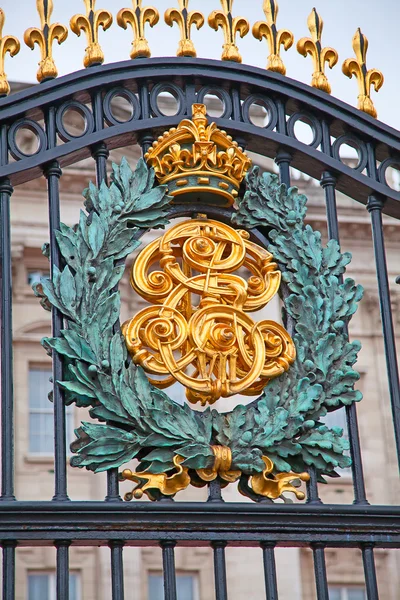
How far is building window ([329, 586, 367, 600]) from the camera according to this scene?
21.3 meters

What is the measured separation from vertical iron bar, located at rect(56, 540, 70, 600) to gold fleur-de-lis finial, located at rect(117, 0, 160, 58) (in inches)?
119

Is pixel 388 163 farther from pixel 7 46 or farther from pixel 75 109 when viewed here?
pixel 7 46

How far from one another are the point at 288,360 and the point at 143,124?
166 cm

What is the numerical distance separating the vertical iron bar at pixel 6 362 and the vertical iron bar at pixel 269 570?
1.40m

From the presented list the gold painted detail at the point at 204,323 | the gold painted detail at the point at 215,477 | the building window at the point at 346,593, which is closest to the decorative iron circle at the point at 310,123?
the gold painted detail at the point at 204,323

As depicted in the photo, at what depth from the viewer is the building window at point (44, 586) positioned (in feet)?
66.5

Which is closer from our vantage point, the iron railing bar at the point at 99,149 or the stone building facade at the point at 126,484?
the iron railing bar at the point at 99,149

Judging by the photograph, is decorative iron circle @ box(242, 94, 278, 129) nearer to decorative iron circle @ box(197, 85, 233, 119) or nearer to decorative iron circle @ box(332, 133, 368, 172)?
decorative iron circle @ box(197, 85, 233, 119)

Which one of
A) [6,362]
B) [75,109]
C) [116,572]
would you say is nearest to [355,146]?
[75,109]

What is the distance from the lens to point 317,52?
9500 millimetres

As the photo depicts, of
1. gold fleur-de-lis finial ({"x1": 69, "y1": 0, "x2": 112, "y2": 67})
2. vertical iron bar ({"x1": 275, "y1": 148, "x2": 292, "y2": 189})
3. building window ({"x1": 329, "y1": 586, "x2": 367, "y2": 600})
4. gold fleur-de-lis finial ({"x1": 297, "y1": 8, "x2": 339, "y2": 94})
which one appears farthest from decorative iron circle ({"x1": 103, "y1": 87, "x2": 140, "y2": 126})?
building window ({"x1": 329, "y1": 586, "x2": 367, "y2": 600})

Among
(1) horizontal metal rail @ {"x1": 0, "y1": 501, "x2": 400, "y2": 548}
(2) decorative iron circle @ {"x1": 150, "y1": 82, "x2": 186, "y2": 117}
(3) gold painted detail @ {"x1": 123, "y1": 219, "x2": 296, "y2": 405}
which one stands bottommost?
(1) horizontal metal rail @ {"x1": 0, "y1": 501, "x2": 400, "y2": 548}

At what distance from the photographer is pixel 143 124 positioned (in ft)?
30.0

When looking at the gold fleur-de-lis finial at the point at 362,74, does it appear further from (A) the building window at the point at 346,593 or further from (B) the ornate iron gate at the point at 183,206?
(A) the building window at the point at 346,593
